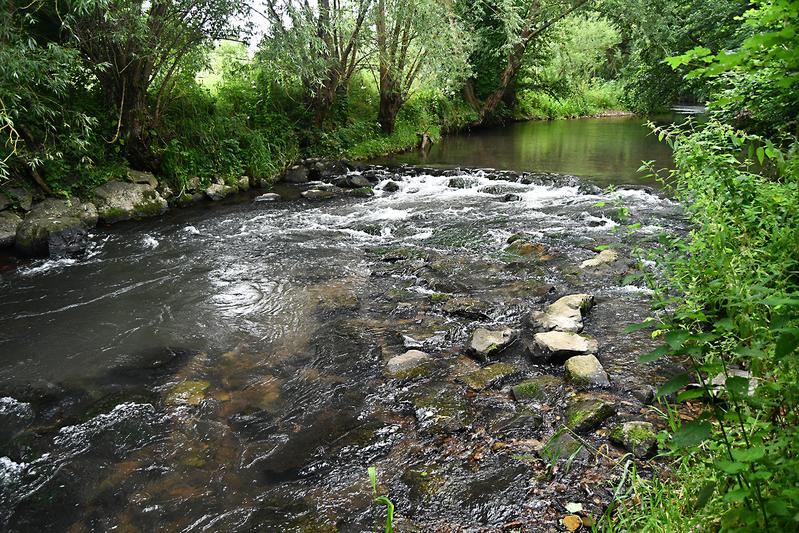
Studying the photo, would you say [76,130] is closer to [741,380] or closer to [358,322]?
Answer: [358,322]

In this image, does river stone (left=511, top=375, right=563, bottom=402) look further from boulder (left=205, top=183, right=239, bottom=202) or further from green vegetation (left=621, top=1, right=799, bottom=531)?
boulder (left=205, top=183, right=239, bottom=202)

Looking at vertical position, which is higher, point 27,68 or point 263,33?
point 263,33

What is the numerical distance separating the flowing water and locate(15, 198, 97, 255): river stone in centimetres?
61

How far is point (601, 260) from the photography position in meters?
7.30

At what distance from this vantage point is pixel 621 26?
1983 centimetres

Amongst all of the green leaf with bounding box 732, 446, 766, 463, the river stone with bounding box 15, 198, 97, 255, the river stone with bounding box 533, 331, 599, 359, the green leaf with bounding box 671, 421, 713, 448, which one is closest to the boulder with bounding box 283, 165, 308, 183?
the river stone with bounding box 15, 198, 97, 255

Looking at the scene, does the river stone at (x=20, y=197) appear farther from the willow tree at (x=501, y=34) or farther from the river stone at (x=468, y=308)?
the willow tree at (x=501, y=34)

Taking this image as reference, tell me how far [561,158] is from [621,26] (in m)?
7.45

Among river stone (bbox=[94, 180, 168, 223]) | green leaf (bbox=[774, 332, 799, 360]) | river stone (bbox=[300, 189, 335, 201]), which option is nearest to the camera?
green leaf (bbox=[774, 332, 799, 360])

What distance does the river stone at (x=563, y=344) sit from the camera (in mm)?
4871

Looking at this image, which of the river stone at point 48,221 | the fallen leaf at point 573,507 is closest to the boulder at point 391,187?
the river stone at point 48,221

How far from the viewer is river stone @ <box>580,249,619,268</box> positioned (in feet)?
23.8

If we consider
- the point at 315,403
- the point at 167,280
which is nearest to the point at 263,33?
the point at 167,280

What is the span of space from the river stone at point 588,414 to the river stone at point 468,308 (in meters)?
2.02
